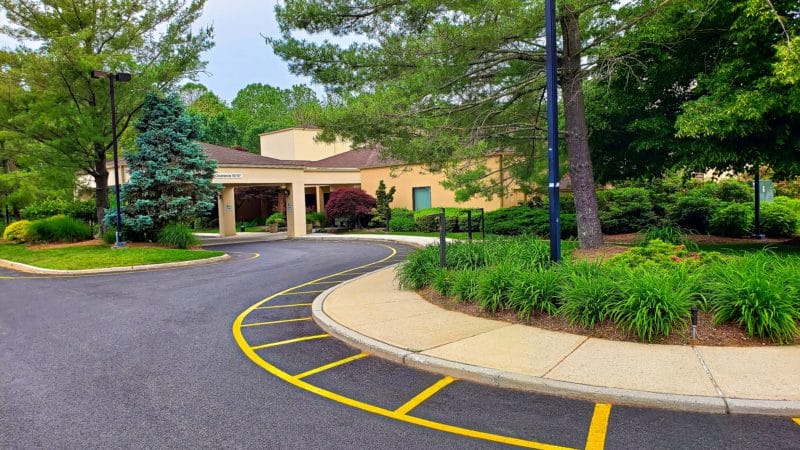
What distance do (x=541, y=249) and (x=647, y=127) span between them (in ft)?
12.5

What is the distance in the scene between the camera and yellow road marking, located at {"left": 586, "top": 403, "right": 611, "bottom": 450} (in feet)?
12.6

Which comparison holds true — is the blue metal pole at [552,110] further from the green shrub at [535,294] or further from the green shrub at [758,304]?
the green shrub at [758,304]

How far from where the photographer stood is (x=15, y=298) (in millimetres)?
11094

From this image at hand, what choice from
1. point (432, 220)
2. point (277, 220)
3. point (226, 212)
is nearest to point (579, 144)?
point (432, 220)

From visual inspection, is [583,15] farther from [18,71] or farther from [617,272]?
[18,71]

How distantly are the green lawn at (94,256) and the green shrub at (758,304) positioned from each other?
15.3m

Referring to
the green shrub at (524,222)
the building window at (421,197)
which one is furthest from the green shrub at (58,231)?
the green shrub at (524,222)

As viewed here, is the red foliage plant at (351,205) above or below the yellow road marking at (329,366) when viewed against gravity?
above

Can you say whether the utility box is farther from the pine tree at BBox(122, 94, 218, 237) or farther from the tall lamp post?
the tall lamp post

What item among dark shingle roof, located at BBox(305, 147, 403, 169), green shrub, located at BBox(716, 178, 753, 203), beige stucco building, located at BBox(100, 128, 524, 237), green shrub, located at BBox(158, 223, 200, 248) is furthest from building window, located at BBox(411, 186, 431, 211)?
green shrub, located at BBox(716, 178, 753, 203)

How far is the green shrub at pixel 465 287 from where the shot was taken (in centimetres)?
808

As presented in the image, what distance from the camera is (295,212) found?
2911 centimetres

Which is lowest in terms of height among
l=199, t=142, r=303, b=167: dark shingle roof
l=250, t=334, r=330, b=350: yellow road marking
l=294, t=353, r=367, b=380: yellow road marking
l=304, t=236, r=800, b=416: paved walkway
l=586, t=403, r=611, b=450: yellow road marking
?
l=586, t=403, r=611, b=450: yellow road marking

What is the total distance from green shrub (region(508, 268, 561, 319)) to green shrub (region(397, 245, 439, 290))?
2424 millimetres
